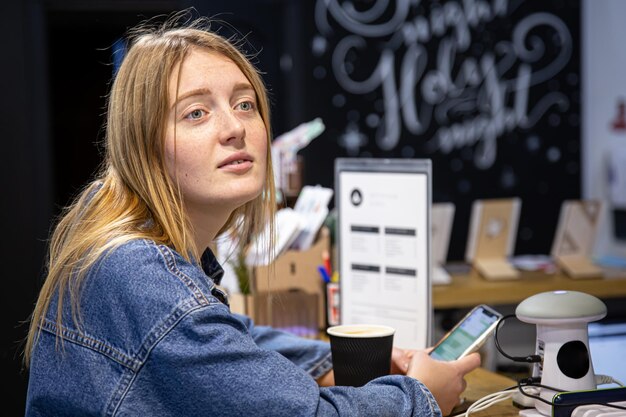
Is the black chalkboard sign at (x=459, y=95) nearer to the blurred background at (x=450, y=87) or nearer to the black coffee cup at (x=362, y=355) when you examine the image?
the blurred background at (x=450, y=87)

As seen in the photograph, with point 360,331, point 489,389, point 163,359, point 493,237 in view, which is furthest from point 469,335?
point 493,237

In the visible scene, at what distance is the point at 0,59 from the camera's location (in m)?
4.28

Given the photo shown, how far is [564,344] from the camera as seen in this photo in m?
1.57

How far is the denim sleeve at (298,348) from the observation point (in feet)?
6.41

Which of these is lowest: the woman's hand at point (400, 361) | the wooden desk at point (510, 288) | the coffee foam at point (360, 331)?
the wooden desk at point (510, 288)

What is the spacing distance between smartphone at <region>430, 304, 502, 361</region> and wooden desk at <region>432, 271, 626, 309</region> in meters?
2.05

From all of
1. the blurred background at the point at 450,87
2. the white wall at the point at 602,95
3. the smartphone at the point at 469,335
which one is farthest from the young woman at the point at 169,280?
the white wall at the point at 602,95

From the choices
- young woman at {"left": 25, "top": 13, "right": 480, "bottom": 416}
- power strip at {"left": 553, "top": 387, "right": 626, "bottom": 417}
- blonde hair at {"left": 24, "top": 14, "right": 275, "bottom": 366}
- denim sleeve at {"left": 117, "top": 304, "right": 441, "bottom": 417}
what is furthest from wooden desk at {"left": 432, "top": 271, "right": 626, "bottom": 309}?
denim sleeve at {"left": 117, "top": 304, "right": 441, "bottom": 417}

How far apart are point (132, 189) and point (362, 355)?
53 cm

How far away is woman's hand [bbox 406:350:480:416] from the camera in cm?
161

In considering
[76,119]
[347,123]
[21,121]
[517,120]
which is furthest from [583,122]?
[76,119]

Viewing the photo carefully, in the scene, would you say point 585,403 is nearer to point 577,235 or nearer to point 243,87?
point 243,87

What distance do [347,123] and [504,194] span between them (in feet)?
3.37

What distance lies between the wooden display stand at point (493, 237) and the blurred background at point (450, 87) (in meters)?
0.77
